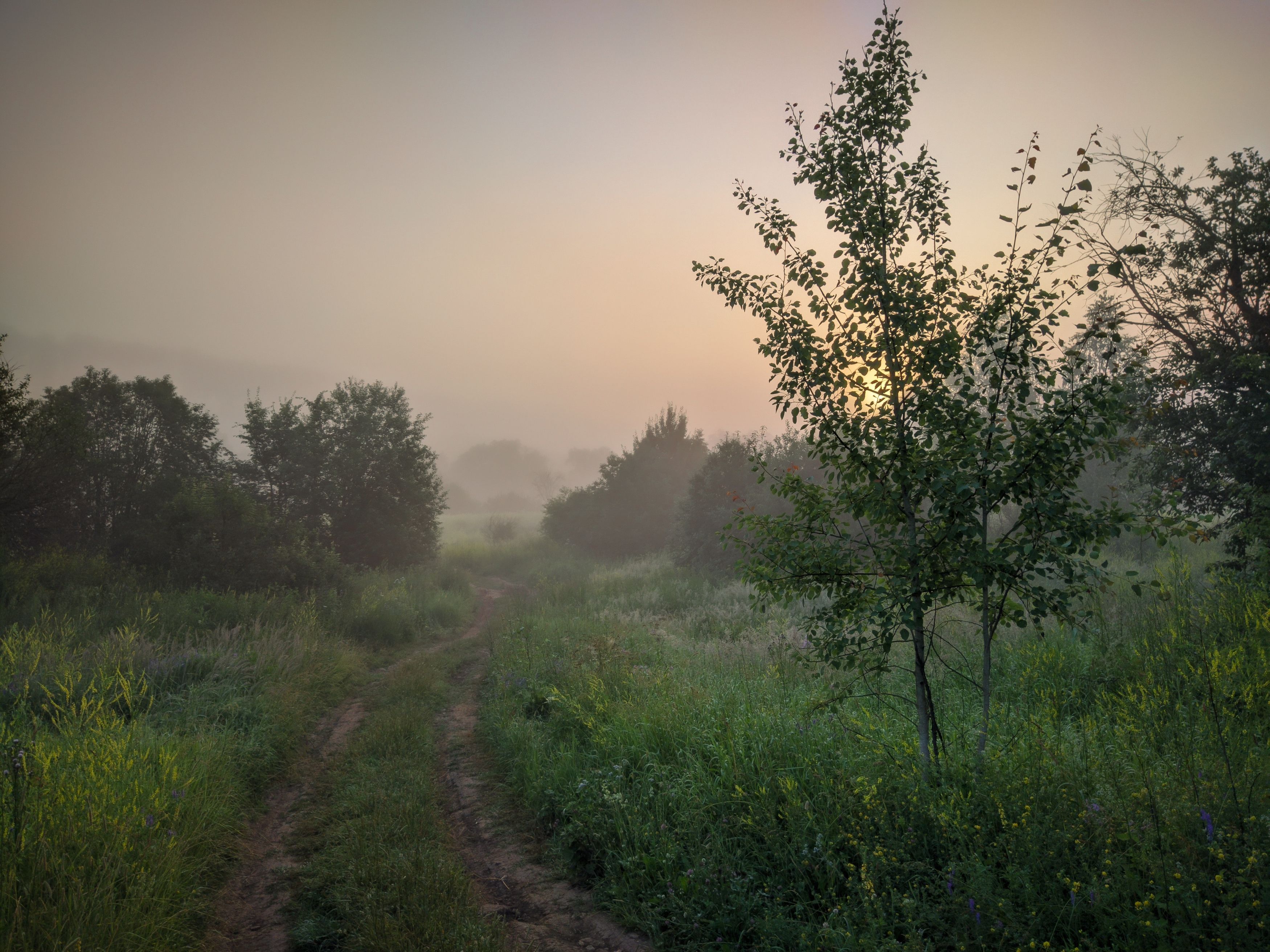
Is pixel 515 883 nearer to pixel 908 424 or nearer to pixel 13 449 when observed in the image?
pixel 908 424

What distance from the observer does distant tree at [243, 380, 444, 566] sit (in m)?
21.7

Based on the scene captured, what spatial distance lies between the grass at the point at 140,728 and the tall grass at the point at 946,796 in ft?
9.26

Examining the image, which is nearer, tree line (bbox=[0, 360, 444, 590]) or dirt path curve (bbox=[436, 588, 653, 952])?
dirt path curve (bbox=[436, 588, 653, 952])

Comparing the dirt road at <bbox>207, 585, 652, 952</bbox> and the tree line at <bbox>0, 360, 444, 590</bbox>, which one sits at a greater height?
the tree line at <bbox>0, 360, 444, 590</bbox>

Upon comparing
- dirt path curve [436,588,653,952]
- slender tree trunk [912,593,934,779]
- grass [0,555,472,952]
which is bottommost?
dirt path curve [436,588,653,952]

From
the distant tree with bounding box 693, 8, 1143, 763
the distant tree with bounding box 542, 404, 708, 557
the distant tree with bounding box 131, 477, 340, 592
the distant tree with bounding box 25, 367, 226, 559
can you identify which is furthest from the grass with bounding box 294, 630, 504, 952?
the distant tree with bounding box 542, 404, 708, 557

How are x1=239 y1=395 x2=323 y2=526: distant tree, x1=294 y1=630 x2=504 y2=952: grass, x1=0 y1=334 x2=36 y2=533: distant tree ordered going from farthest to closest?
x1=239 y1=395 x2=323 y2=526: distant tree
x1=0 y1=334 x2=36 y2=533: distant tree
x1=294 y1=630 x2=504 y2=952: grass

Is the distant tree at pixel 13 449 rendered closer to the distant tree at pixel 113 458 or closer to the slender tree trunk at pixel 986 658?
the distant tree at pixel 113 458

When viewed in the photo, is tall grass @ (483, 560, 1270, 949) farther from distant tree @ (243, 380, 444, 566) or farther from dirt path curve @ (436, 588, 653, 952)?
distant tree @ (243, 380, 444, 566)

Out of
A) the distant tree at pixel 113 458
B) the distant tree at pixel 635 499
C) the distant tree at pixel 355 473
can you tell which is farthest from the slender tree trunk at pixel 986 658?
the distant tree at pixel 635 499

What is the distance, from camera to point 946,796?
4059 millimetres

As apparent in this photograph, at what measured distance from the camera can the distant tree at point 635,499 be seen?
111 feet

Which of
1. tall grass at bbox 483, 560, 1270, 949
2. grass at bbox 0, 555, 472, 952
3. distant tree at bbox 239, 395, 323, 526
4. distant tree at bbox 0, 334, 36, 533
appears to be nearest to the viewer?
tall grass at bbox 483, 560, 1270, 949

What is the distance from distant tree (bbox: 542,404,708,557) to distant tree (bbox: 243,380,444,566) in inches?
414
